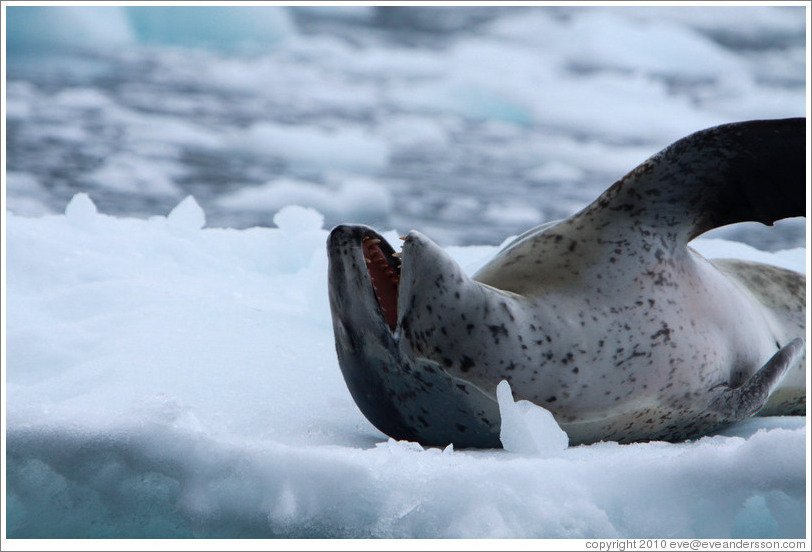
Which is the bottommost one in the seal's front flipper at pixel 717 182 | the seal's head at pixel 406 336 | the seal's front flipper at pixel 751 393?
the seal's front flipper at pixel 751 393

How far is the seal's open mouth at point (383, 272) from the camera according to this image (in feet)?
5.41

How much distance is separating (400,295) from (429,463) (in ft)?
1.23

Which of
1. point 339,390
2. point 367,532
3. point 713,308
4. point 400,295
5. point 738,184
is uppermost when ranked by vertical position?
point 738,184

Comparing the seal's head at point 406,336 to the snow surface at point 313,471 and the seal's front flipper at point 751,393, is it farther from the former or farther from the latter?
the seal's front flipper at point 751,393

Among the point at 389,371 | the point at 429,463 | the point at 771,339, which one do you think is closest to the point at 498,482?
the point at 429,463

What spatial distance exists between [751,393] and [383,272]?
33.1 inches

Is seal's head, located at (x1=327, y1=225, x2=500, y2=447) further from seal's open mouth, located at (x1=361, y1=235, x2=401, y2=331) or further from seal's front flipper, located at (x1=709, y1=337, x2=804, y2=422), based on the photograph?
seal's front flipper, located at (x1=709, y1=337, x2=804, y2=422)

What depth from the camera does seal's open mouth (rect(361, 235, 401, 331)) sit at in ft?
5.41

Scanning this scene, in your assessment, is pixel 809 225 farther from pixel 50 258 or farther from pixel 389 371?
pixel 50 258

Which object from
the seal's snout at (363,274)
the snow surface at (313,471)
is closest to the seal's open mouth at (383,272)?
the seal's snout at (363,274)

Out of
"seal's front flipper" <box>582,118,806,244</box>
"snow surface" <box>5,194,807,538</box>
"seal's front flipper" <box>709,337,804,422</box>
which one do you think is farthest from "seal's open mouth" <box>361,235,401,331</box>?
"seal's front flipper" <box>709,337,804,422</box>

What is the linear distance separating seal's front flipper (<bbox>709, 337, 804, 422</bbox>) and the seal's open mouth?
742 millimetres

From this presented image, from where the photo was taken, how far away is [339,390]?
85.0 inches

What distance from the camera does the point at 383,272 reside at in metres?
1.68
